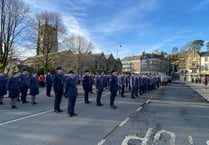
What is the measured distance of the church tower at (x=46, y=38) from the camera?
154 ft

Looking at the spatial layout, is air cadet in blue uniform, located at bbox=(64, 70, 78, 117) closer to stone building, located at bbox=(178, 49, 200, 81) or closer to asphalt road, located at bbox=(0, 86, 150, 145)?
asphalt road, located at bbox=(0, 86, 150, 145)

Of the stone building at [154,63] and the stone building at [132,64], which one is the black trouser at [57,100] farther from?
the stone building at [132,64]

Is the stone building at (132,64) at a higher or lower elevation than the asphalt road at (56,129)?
higher

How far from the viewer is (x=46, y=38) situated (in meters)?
47.8

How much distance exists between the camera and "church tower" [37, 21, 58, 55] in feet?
154

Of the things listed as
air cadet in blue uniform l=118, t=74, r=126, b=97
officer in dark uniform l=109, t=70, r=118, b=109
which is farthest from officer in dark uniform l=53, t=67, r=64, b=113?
air cadet in blue uniform l=118, t=74, r=126, b=97

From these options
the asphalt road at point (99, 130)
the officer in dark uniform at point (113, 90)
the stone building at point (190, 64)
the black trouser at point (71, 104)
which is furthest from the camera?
the stone building at point (190, 64)

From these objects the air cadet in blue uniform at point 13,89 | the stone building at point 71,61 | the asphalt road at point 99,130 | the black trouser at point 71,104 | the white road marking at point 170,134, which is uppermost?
the stone building at point 71,61

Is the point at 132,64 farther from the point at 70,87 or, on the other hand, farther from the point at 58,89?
the point at 70,87

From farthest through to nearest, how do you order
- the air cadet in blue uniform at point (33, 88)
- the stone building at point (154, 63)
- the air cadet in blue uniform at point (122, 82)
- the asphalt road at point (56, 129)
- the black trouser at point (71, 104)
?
the stone building at point (154, 63) → the air cadet in blue uniform at point (122, 82) → the air cadet in blue uniform at point (33, 88) → the black trouser at point (71, 104) → the asphalt road at point (56, 129)

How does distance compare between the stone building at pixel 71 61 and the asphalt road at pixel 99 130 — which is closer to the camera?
the asphalt road at pixel 99 130

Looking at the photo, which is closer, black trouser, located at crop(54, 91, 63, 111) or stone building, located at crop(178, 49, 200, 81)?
black trouser, located at crop(54, 91, 63, 111)

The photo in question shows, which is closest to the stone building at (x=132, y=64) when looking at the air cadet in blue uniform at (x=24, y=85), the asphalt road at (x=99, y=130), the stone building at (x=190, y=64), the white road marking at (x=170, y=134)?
the stone building at (x=190, y=64)

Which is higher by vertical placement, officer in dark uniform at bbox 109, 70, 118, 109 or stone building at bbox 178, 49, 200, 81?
stone building at bbox 178, 49, 200, 81
